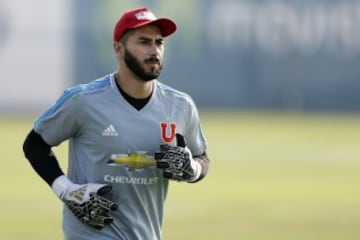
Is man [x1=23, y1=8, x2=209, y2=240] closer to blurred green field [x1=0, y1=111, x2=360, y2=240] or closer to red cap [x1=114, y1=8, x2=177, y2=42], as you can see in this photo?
red cap [x1=114, y1=8, x2=177, y2=42]

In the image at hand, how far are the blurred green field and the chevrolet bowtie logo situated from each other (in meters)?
5.83

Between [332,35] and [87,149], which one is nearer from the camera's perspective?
[87,149]

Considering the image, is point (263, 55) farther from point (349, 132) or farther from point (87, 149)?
point (87, 149)

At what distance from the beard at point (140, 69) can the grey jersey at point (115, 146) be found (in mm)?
193

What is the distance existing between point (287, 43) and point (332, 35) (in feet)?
4.17

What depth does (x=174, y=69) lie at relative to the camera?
109ft

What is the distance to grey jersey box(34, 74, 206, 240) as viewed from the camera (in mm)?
7508

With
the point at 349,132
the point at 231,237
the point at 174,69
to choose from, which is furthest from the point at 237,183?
the point at 174,69

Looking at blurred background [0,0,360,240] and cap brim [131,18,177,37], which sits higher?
cap brim [131,18,177,37]

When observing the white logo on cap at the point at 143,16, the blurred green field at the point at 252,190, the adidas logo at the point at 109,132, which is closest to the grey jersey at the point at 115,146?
the adidas logo at the point at 109,132

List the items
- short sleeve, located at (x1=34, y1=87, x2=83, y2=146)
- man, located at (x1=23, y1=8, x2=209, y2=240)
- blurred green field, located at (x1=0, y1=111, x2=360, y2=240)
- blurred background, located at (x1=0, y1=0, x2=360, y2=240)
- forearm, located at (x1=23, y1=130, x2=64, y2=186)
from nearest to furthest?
man, located at (x1=23, y1=8, x2=209, y2=240) → short sleeve, located at (x1=34, y1=87, x2=83, y2=146) → forearm, located at (x1=23, y1=130, x2=64, y2=186) → blurred green field, located at (x1=0, y1=111, x2=360, y2=240) → blurred background, located at (x1=0, y1=0, x2=360, y2=240)

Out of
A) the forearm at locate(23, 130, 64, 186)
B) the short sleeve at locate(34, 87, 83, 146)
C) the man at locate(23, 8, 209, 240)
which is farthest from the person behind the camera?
the forearm at locate(23, 130, 64, 186)

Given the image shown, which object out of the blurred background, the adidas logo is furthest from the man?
the blurred background

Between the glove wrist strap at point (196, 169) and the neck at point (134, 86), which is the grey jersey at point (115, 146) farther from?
the glove wrist strap at point (196, 169)
